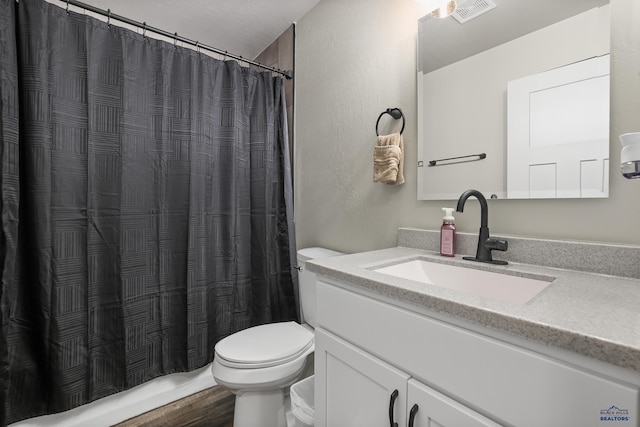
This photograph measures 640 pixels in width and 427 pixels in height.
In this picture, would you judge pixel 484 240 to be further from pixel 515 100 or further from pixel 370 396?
pixel 370 396

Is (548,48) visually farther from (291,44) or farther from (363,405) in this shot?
(291,44)

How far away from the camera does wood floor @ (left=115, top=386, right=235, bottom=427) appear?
1.45 meters

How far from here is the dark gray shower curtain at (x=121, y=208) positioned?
1.24 meters

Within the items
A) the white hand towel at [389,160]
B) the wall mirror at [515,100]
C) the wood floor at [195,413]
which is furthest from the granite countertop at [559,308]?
the wood floor at [195,413]

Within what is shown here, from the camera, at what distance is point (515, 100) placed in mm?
1025

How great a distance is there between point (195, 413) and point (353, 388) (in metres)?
1.14

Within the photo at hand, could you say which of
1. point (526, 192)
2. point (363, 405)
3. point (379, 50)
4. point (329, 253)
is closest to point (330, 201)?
point (329, 253)

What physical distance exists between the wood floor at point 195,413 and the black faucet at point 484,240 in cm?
142

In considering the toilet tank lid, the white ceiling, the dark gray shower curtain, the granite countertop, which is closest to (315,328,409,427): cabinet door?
the granite countertop

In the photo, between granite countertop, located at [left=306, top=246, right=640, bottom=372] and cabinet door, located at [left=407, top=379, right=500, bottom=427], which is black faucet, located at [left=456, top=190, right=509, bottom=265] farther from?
cabinet door, located at [left=407, top=379, right=500, bottom=427]

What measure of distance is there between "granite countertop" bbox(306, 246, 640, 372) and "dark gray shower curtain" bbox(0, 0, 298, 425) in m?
1.05

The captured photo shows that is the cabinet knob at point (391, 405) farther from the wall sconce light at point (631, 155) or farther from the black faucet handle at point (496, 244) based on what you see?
the wall sconce light at point (631, 155)

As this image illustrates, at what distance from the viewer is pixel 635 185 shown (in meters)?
0.80

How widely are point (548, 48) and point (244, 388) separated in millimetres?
1637
